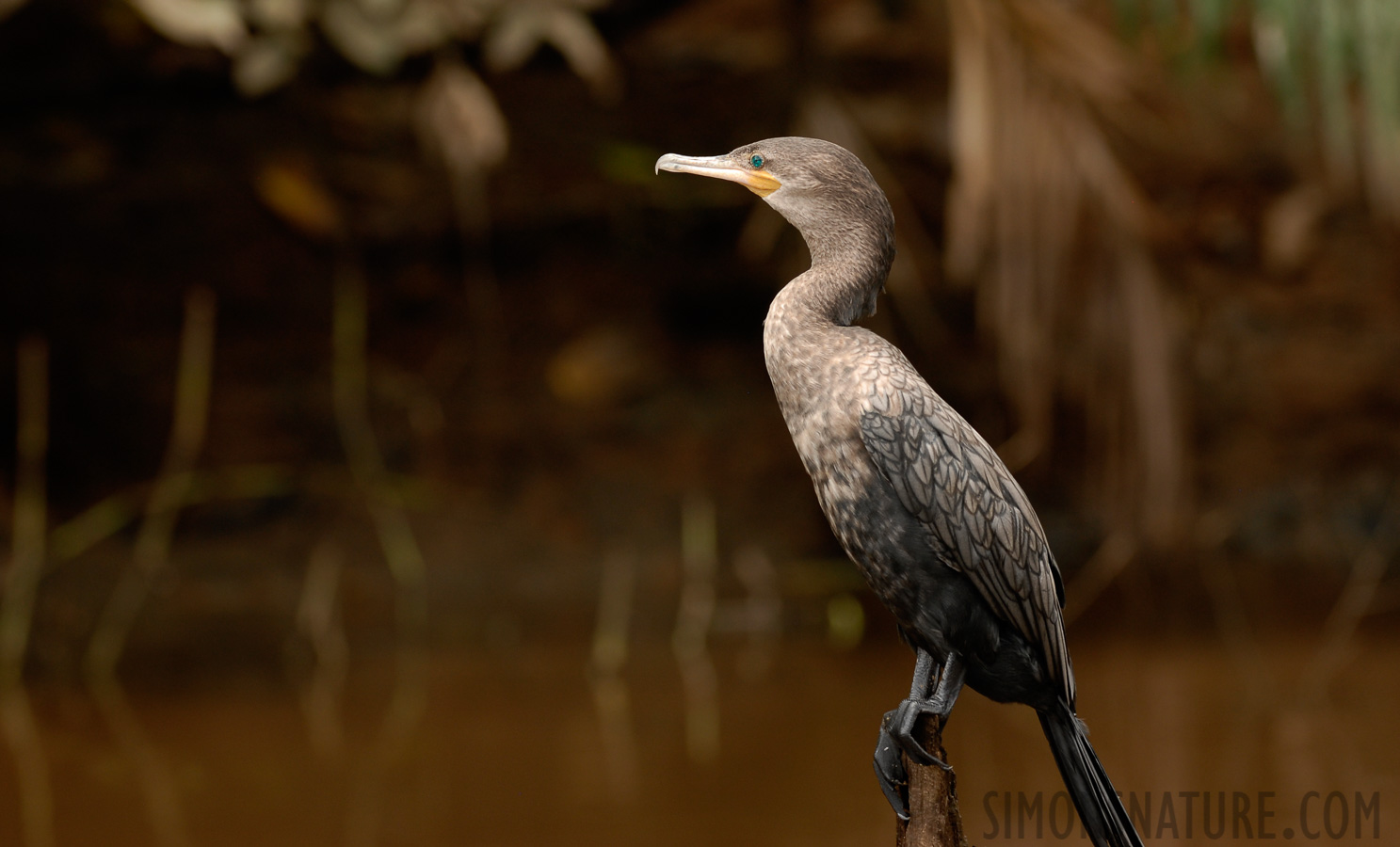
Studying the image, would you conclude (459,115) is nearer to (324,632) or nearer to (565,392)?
(565,392)

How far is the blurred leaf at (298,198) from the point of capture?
9.44ft

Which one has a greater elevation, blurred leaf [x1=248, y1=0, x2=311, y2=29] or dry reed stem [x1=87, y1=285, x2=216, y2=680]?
blurred leaf [x1=248, y1=0, x2=311, y2=29]

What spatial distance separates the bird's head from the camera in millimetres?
1020

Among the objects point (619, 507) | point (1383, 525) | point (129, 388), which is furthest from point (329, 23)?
point (1383, 525)

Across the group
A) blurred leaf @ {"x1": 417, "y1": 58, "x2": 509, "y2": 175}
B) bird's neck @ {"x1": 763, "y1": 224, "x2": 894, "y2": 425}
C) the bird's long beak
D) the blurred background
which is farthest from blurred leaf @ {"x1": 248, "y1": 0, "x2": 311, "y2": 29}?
bird's neck @ {"x1": 763, "y1": 224, "x2": 894, "y2": 425}

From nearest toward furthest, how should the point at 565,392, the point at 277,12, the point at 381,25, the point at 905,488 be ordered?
the point at 905,488 < the point at 277,12 < the point at 381,25 < the point at 565,392

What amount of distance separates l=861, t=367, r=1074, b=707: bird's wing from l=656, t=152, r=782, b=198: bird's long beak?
0.21m

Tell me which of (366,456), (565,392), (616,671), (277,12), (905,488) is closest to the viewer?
(905,488)

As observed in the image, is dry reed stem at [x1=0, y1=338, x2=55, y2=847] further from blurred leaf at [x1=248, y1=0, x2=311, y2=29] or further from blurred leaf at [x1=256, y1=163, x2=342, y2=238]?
blurred leaf at [x1=248, y1=0, x2=311, y2=29]

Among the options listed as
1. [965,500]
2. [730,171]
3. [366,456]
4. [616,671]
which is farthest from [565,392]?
[965,500]

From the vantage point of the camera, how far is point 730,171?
→ 1.05 m

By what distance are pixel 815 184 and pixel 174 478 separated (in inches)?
93.0

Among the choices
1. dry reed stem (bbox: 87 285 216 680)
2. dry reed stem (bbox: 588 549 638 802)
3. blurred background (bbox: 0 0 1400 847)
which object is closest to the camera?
dry reed stem (bbox: 588 549 638 802)

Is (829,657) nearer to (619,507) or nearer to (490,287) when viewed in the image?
(619,507)
